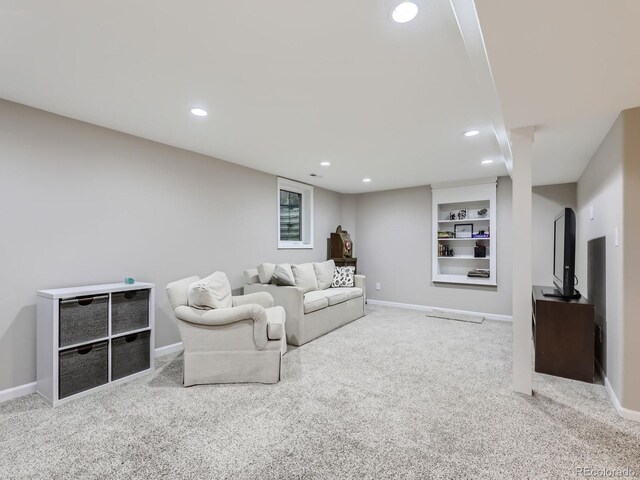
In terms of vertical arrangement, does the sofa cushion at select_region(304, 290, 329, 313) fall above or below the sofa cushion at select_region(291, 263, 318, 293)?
below

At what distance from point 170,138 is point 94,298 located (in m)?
1.72

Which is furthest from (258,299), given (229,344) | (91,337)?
(91,337)

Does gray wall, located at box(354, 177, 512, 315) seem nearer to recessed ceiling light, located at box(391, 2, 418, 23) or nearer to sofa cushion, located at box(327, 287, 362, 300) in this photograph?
sofa cushion, located at box(327, 287, 362, 300)

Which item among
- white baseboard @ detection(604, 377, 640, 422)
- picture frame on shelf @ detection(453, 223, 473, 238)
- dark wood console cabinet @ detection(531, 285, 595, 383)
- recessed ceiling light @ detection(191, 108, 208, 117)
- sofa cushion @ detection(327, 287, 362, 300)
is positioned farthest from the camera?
picture frame on shelf @ detection(453, 223, 473, 238)

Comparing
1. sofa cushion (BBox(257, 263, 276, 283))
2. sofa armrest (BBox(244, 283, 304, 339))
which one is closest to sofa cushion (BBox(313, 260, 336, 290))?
sofa cushion (BBox(257, 263, 276, 283))

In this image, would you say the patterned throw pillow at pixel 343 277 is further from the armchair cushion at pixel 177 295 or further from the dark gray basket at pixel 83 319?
the dark gray basket at pixel 83 319

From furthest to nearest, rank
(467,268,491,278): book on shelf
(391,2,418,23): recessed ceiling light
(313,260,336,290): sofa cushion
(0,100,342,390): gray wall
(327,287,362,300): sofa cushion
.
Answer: (467,268,491,278): book on shelf
(313,260,336,290): sofa cushion
(327,287,362,300): sofa cushion
(0,100,342,390): gray wall
(391,2,418,23): recessed ceiling light

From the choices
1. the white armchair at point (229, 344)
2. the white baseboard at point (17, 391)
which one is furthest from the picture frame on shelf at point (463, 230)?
the white baseboard at point (17, 391)

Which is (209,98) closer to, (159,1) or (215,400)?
(159,1)

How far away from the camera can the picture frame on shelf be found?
17.8 feet

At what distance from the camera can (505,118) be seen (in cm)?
234

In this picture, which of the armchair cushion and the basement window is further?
the basement window

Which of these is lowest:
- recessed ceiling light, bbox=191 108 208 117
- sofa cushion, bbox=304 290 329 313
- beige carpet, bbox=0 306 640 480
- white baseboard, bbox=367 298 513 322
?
beige carpet, bbox=0 306 640 480

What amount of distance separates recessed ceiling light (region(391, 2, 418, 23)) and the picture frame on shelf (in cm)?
454
